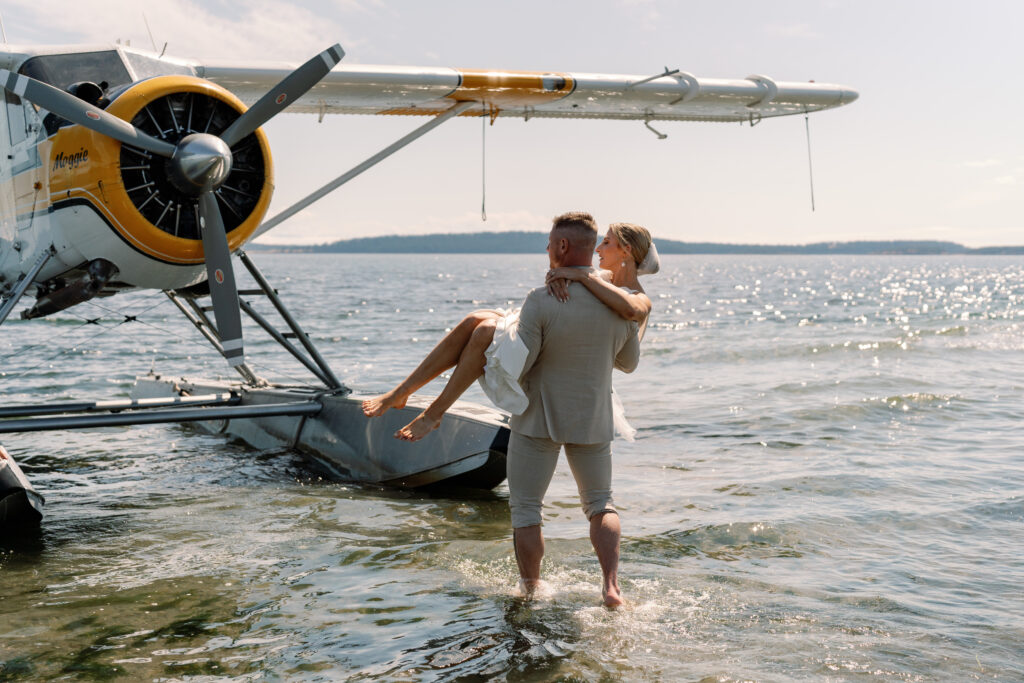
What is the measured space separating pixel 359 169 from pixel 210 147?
2.77 m

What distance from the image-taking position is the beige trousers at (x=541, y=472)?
3857mm

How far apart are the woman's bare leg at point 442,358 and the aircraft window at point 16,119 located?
402 centimetres

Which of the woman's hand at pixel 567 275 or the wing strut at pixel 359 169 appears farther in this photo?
the wing strut at pixel 359 169

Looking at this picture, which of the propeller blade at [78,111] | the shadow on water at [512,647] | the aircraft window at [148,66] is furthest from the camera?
the aircraft window at [148,66]

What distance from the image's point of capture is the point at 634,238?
160 inches

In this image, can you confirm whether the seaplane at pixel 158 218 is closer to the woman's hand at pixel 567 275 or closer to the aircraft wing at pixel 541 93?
the aircraft wing at pixel 541 93

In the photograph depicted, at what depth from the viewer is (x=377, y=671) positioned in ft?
11.1

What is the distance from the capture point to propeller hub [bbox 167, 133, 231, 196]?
5434 mm

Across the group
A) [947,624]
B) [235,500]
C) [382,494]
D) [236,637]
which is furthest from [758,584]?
[235,500]

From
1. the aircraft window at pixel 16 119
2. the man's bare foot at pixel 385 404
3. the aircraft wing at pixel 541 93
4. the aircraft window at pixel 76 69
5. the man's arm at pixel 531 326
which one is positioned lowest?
the man's bare foot at pixel 385 404

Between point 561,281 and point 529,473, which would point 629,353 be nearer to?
point 561,281

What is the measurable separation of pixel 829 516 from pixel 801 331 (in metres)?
16.3

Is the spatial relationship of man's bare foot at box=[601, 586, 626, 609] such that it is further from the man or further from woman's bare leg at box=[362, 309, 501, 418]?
woman's bare leg at box=[362, 309, 501, 418]

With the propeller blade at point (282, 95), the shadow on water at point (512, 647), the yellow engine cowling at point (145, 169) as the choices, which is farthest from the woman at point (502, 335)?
the propeller blade at point (282, 95)
